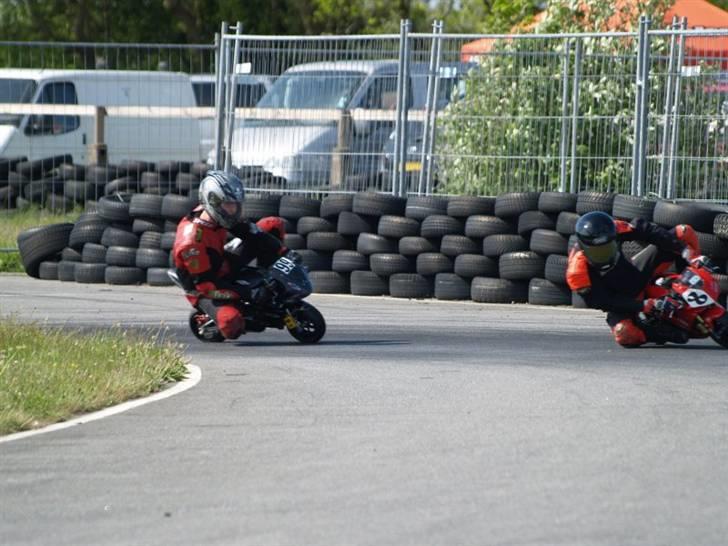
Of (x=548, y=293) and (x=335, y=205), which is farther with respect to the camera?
(x=335, y=205)

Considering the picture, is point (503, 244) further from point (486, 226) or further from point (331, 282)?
point (331, 282)

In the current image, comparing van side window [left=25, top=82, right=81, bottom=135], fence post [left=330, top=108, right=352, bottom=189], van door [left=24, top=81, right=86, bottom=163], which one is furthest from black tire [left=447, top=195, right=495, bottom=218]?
van side window [left=25, top=82, right=81, bottom=135]

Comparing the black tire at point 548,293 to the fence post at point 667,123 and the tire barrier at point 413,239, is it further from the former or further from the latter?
the fence post at point 667,123

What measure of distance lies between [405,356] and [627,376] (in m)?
1.85

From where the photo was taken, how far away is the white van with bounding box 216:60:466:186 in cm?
1582

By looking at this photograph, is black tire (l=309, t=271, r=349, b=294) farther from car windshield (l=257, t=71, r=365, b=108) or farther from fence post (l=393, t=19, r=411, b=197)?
car windshield (l=257, t=71, r=365, b=108)

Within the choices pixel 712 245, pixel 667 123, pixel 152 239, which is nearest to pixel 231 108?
pixel 152 239

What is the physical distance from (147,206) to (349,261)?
245 centimetres

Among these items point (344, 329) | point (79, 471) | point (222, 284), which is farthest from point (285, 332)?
point (79, 471)

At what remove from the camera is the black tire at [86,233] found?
16703mm

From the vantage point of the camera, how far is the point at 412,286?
15.0 meters

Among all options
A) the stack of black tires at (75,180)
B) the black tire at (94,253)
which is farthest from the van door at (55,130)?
the black tire at (94,253)

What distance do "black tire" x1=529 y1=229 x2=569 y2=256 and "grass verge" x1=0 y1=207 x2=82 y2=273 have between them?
22.7 feet

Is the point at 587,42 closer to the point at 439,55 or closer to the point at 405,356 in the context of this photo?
the point at 439,55
